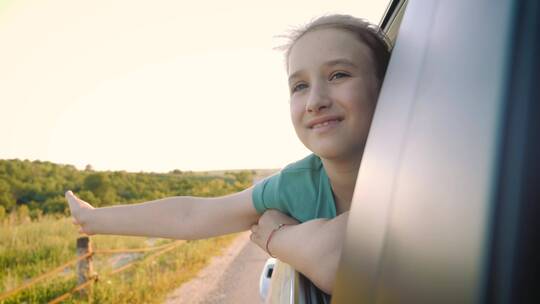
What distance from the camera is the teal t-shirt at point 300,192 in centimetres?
156

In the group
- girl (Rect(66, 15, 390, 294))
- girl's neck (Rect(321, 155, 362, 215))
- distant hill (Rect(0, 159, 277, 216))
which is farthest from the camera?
distant hill (Rect(0, 159, 277, 216))

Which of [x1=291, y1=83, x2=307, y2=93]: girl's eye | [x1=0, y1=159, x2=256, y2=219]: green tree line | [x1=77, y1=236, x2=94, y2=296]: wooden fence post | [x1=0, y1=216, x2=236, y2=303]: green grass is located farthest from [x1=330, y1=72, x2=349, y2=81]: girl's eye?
[x1=0, y1=159, x2=256, y2=219]: green tree line

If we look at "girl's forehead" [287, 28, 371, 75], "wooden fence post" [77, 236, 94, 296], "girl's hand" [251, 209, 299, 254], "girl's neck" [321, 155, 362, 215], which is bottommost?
"wooden fence post" [77, 236, 94, 296]

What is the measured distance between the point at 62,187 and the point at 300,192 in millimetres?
33381

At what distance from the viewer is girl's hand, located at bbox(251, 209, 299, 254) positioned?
4.83ft

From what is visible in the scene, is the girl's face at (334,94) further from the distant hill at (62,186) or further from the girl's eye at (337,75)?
the distant hill at (62,186)

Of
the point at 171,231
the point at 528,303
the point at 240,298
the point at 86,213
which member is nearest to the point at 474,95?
the point at 528,303

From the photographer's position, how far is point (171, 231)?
1829 millimetres

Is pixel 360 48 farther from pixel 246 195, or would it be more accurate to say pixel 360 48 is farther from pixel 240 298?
pixel 240 298

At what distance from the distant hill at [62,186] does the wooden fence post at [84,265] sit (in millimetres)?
16710

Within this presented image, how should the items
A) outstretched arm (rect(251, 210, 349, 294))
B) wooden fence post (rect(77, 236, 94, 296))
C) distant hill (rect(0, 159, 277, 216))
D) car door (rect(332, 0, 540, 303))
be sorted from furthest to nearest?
distant hill (rect(0, 159, 277, 216)), wooden fence post (rect(77, 236, 94, 296)), outstretched arm (rect(251, 210, 349, 294)), car door (rect(332, 0, 540, 303))

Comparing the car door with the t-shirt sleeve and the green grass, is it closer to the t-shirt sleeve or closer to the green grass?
the t-shirt sleeve

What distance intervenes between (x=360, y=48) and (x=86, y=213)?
1471mm

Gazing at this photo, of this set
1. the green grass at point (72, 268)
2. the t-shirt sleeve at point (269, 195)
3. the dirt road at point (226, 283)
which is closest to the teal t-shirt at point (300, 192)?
the t-shirt sleeve at point (269, 195)
